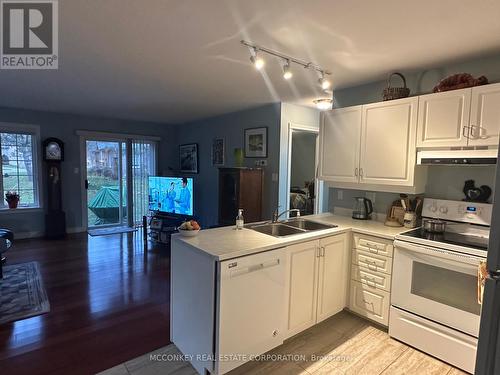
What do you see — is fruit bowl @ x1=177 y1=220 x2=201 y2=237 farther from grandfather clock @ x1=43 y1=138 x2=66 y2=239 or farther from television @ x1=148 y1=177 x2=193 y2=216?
grandfather clock @ x1=43 y1=138 x2=66 y2=239

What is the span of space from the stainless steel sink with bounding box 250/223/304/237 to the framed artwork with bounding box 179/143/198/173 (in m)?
3.71

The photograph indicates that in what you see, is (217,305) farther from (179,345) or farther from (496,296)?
(496,296)

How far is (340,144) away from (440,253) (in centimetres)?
141

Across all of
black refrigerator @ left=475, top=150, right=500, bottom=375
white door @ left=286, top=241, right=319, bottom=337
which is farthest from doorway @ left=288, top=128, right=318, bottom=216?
black refrigerator @ left=475, top=150, right=500, bottom=375

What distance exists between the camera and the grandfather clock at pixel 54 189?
17.1ft

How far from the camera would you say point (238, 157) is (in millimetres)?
4656

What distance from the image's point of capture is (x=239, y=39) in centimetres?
212

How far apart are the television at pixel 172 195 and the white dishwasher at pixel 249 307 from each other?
127 inches

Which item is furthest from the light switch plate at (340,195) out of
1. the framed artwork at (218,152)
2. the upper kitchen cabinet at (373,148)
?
the framed artwork at (218,152)

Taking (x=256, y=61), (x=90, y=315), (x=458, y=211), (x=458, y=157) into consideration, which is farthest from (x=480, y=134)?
(x=90, y=315)

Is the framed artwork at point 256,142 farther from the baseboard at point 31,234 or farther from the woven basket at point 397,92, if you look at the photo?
the baseboard at point 31,234

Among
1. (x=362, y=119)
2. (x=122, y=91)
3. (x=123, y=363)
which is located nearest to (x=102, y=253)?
(x=122, y=91)

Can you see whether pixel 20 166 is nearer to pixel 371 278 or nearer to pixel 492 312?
pixel 371 278

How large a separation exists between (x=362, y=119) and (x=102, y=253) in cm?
417
